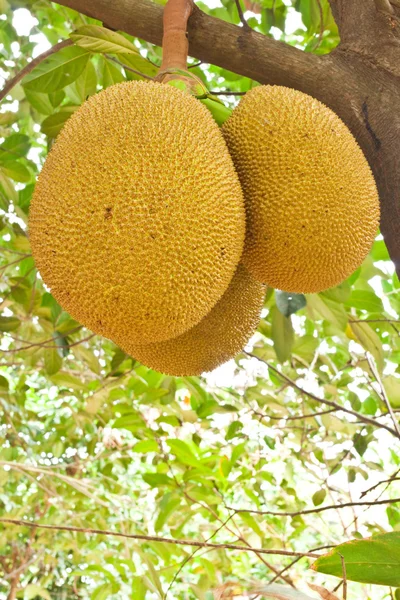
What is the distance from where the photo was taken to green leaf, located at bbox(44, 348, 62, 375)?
1.78 metres

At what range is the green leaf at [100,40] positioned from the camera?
3.18ft

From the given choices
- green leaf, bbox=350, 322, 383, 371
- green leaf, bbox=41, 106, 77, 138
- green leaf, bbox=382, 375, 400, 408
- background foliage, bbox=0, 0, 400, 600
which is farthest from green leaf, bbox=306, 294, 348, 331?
green leaf, bbox=41, 106, 77, 138

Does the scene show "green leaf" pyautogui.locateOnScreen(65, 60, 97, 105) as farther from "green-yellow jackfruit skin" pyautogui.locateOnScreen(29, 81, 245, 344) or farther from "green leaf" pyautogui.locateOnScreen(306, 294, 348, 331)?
"green leaf" pyautogui.locateOnScreen(306, 294, 348, 331)

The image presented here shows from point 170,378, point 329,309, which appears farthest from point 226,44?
point 170,378

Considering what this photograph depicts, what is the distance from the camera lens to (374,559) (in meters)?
0.51

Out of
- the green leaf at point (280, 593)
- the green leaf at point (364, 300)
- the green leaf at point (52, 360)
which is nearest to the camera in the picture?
the green leaf at point (280, 593)

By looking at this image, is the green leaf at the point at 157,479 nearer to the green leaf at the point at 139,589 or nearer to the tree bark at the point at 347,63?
the green leaf at the point at 139,589

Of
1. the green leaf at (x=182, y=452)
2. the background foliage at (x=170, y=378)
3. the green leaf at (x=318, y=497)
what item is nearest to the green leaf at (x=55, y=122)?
the background foliage at (x=170, y=378)

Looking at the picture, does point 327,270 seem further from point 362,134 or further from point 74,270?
point 74,270

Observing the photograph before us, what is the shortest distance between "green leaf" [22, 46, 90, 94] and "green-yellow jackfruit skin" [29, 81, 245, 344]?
0.36 metres

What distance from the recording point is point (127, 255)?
72cm

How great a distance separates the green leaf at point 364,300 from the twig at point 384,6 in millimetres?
801

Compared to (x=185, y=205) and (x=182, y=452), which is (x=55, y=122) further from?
(x=182, y=452)

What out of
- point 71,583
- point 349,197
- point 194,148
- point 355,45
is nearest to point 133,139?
point 194,148
